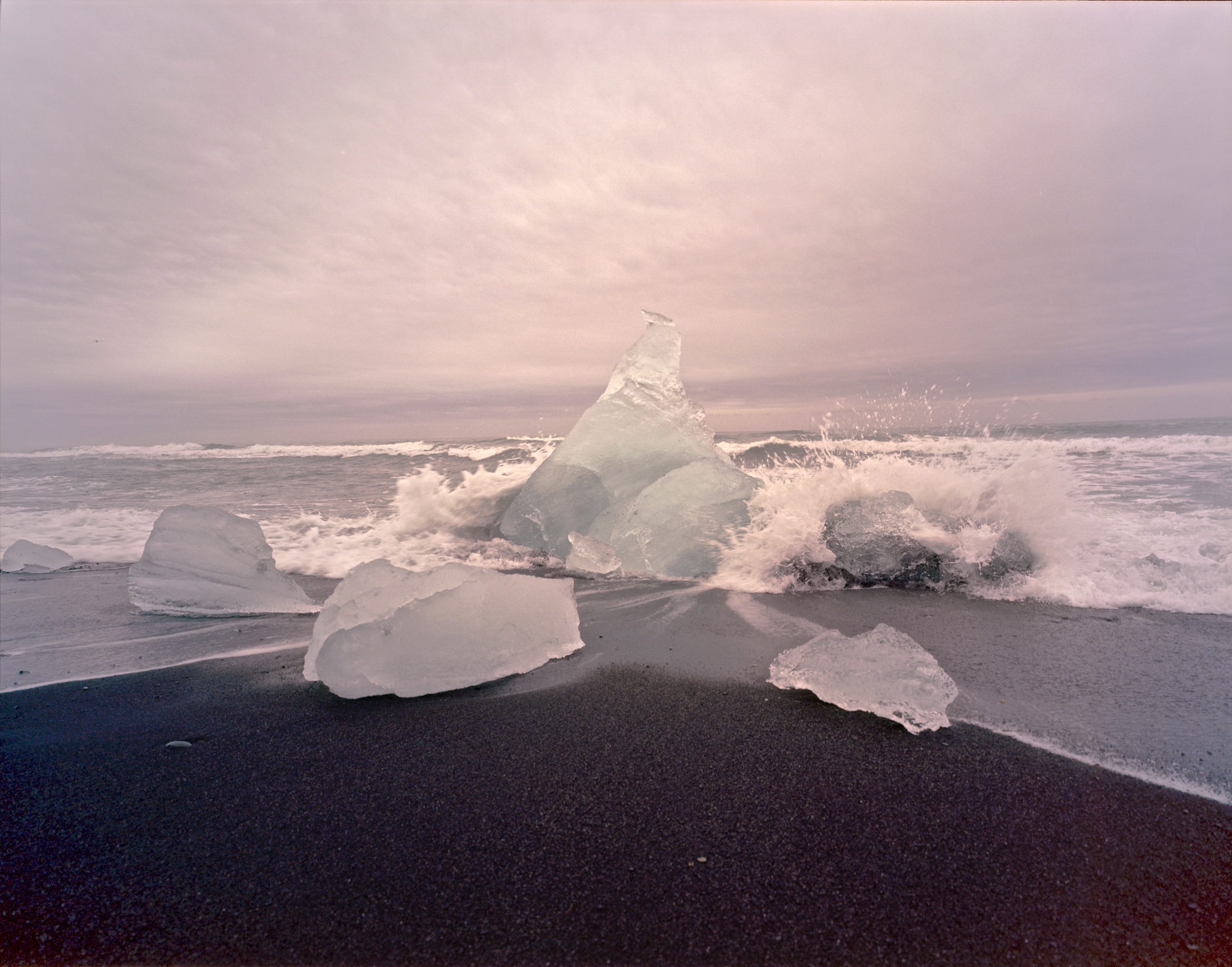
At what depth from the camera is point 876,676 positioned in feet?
6.13

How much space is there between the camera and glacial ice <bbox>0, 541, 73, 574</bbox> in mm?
4910

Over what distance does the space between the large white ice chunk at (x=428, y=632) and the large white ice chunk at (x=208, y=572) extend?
1.49m

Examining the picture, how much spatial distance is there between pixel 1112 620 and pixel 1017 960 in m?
2.67

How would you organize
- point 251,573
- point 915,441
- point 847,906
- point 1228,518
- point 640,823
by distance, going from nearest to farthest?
point 847,906 → point 640,823 → point 251,573 → point 1228,518 → point 915,441

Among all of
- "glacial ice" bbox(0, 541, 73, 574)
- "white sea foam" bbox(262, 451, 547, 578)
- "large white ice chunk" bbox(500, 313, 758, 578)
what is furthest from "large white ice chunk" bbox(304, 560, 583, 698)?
"glacial ice" bbox(0, 541, 73, 574)

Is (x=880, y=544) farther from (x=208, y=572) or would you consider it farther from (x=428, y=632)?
(x=208, y=572)

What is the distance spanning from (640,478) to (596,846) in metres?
4.14

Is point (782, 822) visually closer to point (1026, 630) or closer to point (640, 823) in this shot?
point (640, 823)

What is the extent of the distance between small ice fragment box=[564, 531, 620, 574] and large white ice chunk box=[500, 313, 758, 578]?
8 centimetres

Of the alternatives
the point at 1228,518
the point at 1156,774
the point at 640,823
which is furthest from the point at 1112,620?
the point at 1228,518

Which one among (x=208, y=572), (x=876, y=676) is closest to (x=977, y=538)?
(x=876, y=676)

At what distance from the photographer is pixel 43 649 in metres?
2.81

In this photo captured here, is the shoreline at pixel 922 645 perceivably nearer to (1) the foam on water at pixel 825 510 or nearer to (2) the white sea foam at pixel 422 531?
(1) the foam on water at pixel 825 510

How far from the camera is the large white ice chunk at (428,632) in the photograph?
2053mm
